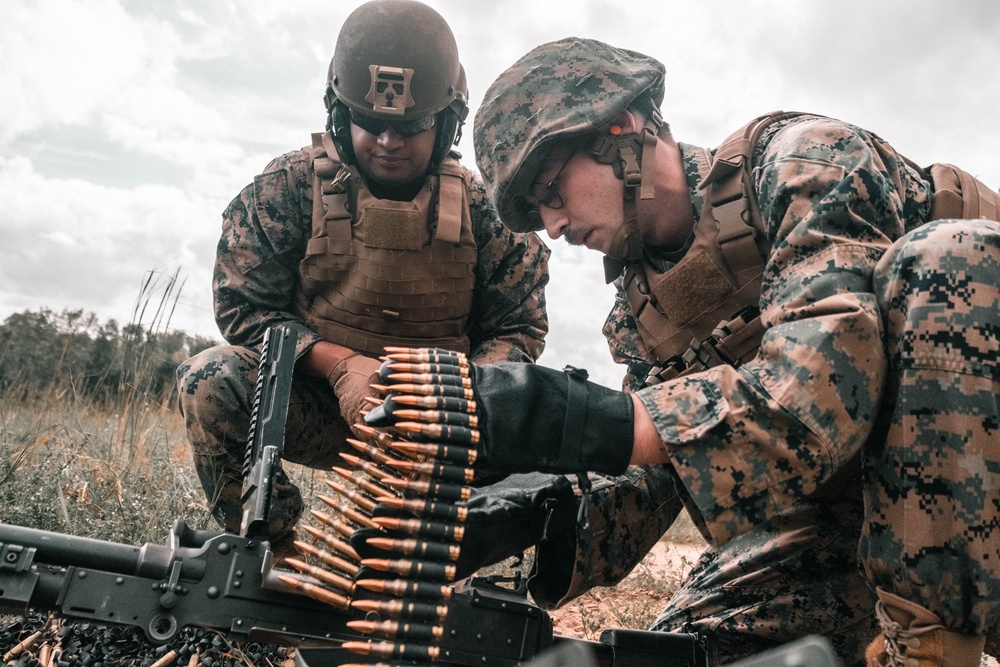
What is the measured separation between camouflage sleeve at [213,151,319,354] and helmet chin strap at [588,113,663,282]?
2252 mm

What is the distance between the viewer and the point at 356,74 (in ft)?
16.7

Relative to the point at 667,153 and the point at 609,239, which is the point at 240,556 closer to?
the point at 609,239

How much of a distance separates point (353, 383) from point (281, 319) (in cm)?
81

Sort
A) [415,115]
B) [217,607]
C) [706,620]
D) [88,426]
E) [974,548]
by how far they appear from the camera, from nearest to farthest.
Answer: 1. [974,548]
2. [217,607]
3. [706,620]
4. [415,115]
5. [88,426]

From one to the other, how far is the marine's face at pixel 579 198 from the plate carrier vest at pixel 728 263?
33cm

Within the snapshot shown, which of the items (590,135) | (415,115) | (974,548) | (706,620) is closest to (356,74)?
(415,115)

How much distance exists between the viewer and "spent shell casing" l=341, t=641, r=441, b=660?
2.41 m

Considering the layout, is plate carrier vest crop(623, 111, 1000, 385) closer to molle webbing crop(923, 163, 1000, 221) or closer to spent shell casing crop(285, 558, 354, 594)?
molle webbing crop(923, 163, 1000, 221)

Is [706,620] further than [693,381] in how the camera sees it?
Yes

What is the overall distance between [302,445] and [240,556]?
7.95 feet

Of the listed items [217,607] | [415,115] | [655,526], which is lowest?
[217,607]

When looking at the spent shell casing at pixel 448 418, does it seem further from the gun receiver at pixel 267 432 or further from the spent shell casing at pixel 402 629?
the gun receiver at pixel 267 432

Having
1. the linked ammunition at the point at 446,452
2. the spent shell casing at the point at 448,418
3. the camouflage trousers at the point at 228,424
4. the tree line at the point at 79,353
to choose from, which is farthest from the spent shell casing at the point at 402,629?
the tree line at the point at 79,353

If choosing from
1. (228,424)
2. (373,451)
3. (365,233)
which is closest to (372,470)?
(373,451)
